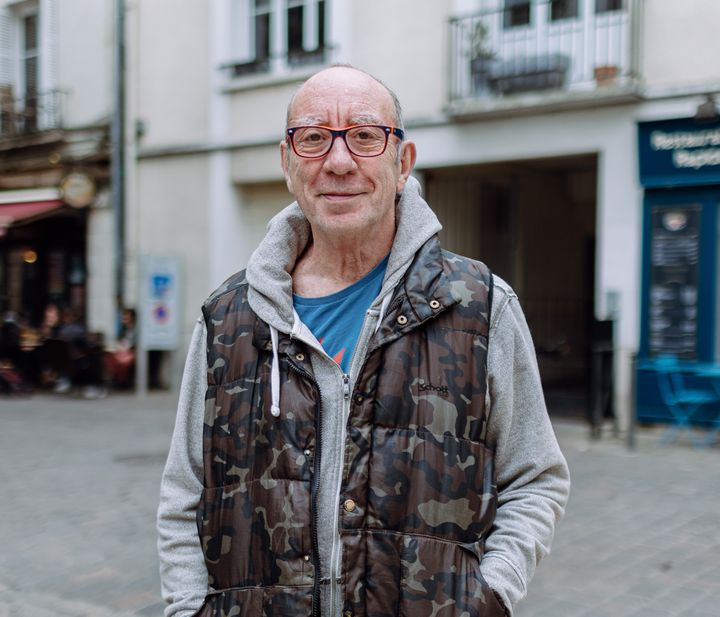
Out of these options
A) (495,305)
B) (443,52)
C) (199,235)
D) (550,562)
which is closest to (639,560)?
(550,562)

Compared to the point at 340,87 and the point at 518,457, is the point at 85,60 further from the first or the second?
the point at 518,457

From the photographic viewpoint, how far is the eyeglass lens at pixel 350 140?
179cm

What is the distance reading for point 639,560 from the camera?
202 inches

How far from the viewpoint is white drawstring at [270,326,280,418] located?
177cm

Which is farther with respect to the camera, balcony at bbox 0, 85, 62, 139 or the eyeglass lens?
balcony at bbox 0, 85, 62, 139

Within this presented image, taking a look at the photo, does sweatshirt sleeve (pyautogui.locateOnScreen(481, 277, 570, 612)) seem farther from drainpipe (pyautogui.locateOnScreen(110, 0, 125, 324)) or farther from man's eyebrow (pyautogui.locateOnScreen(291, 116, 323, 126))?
drainpipe (pyautogui.locateOnScreen(110, 0, 125, 324))

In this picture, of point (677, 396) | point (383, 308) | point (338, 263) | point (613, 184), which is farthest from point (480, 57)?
point (383, 308)

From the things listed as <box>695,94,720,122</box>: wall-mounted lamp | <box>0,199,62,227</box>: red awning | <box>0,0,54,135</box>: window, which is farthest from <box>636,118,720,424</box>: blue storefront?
Answer: <box>0,0,54,135</box>: window

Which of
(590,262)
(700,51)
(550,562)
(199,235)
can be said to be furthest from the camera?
(590,262)

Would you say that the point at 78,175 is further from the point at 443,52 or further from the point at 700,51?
the point at 700,51

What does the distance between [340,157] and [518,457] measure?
749mm

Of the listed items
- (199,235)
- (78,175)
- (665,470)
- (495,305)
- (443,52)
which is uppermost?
(443,52)

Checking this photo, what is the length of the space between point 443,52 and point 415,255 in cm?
978

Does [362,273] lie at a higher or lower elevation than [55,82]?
lower
